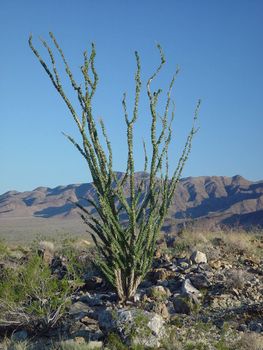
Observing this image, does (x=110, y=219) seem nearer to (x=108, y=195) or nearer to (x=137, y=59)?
(x=108, y=195)

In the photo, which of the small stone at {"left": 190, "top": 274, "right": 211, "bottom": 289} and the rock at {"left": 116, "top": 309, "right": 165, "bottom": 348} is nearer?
the rock at {"left": 116, "top": 309, "right": 165, "bottom": 348}

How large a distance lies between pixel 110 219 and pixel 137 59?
2.49m

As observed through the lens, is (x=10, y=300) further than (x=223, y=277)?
No

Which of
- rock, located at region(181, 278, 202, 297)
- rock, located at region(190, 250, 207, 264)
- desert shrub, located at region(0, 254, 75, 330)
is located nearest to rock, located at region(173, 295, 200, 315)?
rock, located at region(181, 278, 202, 297)

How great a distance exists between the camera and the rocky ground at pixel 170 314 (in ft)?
20.8

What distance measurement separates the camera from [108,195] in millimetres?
8203

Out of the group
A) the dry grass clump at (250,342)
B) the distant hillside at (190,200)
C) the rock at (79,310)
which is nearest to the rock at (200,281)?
the rock at (79,310)

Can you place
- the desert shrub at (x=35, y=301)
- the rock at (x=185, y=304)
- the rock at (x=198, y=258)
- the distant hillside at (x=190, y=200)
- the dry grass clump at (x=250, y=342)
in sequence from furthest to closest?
1. the distant hillside at (x=190, y=200)
2. the rock at (x=198, y=258)
3. the rock at (x=185, y=304)
4. the desert shrub at (x=35, y=301)
5. the dry grass clump at (x=250, y=342)

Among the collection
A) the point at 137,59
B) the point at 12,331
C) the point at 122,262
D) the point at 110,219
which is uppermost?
the point at 137,59

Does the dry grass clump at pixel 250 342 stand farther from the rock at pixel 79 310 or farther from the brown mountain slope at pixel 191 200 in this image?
the brown mountain slope at pixel 191 200

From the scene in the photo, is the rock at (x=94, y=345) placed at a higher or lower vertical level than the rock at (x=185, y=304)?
lower

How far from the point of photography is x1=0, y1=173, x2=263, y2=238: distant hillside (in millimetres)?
132125

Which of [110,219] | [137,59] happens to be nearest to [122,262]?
[110,219]

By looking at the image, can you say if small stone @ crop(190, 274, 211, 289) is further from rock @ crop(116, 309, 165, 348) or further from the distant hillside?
the distant hillside
